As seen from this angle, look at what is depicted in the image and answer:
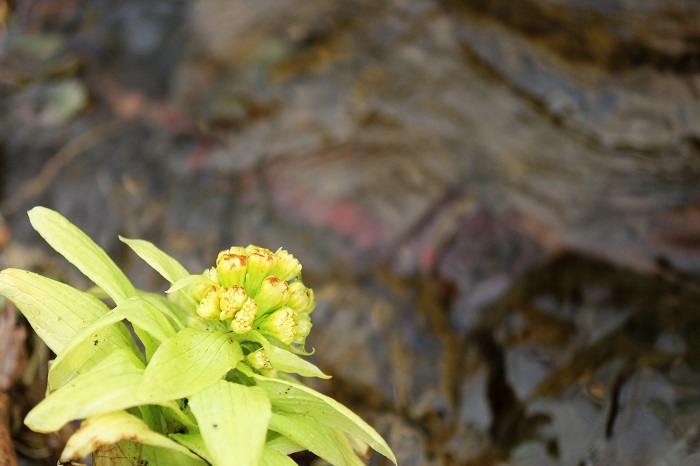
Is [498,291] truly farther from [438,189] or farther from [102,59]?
[102,59]

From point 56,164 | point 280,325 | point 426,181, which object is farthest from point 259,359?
point 56,164

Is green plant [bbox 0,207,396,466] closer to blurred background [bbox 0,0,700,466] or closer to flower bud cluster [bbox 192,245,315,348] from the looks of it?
flower bud cluster [bbox 192,245,315,348]

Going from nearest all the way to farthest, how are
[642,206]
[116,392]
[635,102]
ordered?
[116,392]
[642,206]
[635,102]

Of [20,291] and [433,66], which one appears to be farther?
[433,66]

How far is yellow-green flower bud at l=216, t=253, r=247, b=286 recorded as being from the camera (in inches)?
30.6

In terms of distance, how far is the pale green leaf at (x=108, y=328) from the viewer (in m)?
0.71

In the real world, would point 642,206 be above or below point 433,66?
below

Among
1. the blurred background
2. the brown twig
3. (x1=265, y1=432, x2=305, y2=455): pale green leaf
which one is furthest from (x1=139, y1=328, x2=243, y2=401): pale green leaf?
the brown twig

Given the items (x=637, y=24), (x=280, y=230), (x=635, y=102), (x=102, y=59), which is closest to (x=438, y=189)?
(x=280, y=230)

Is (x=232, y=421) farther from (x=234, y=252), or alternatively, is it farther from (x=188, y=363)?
(x=234, y=252)

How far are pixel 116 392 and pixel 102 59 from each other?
5.71 ft

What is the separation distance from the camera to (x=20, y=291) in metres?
0.75

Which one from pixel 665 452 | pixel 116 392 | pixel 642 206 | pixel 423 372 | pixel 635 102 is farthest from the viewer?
pixel 635 102

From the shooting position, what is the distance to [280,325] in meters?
0.78
